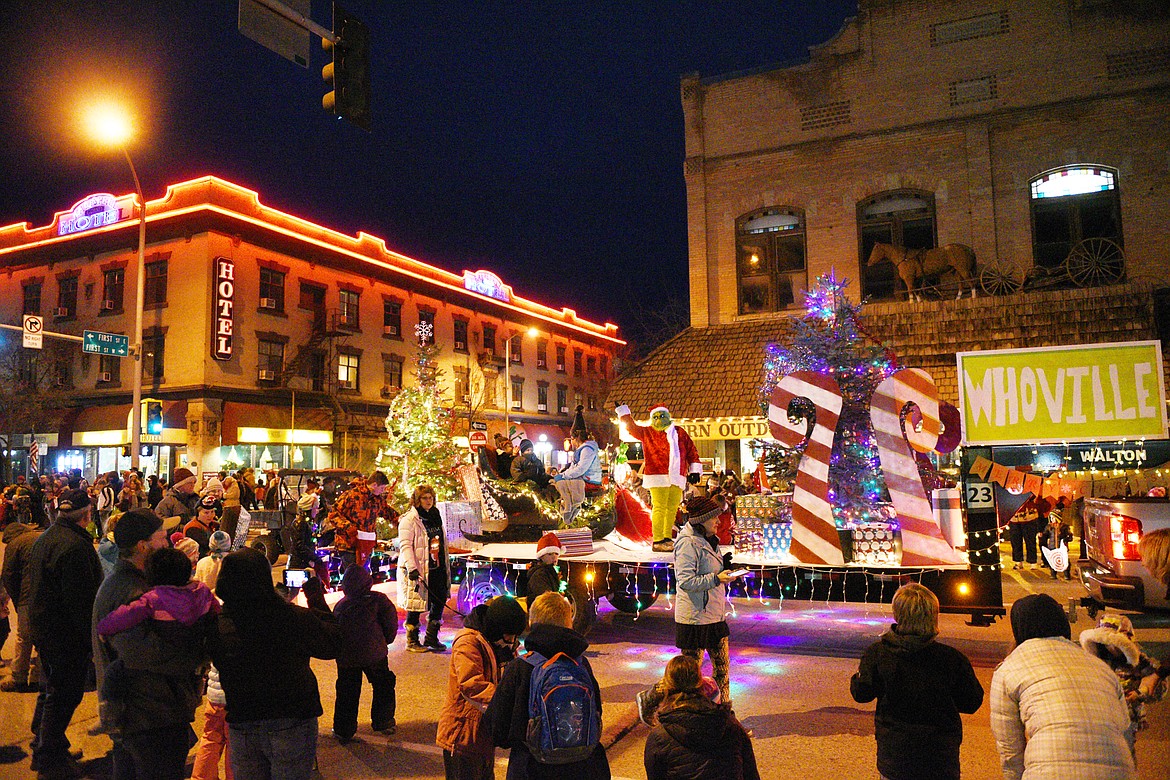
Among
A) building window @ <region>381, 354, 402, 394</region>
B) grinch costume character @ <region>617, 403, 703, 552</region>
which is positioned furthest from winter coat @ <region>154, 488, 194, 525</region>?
building window @ <region>381, 354, 402, 394</region>

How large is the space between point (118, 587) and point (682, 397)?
15.1m

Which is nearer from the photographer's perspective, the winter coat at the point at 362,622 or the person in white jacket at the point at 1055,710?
the person in white jacket at the point at 1055,710

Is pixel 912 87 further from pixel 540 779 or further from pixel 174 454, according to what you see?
pixel 174 454

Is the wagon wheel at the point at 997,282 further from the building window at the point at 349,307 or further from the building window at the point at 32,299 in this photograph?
the building window at the point at 32,299

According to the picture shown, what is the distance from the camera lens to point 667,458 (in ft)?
30.2

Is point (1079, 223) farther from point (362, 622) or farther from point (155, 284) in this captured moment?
point (155, 284)

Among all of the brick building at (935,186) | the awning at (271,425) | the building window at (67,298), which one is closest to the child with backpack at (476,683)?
the brick building at (935,186)

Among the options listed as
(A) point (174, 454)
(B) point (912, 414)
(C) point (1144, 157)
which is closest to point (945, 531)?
(B) point (912, 414)

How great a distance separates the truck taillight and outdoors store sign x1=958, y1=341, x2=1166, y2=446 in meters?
0.96

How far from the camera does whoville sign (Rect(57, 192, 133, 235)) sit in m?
33.8

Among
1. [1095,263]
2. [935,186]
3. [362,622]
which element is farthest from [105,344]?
[1095,263]

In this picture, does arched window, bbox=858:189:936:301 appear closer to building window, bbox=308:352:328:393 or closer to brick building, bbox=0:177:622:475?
brick building, bbox=0:177:622:475

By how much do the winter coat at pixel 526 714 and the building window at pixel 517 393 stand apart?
45803 mm

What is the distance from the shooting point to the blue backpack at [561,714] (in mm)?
3514
